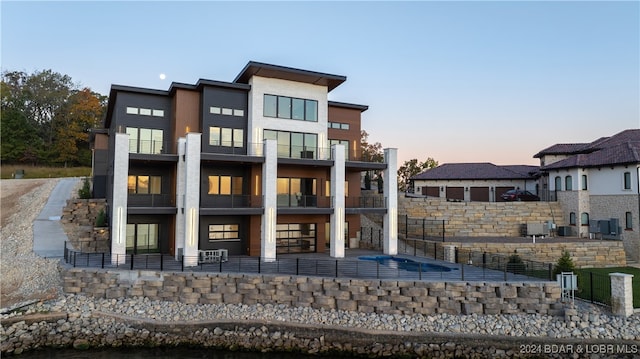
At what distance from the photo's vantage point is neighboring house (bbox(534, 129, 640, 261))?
85.7ft

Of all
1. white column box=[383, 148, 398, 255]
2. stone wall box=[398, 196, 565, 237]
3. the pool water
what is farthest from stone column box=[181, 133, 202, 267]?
stone wall box=[398, 196, 565, 237]

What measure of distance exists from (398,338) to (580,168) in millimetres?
23323

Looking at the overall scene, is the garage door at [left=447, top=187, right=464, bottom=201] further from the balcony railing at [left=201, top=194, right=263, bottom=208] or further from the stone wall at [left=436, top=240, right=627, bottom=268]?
the balcony railing at [left=201, top=194, right=263, bottom=208]

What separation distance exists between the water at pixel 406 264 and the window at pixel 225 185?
28.5ft

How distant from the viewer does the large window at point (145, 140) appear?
2245cm

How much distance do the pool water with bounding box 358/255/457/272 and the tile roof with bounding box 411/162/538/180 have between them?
22106mm

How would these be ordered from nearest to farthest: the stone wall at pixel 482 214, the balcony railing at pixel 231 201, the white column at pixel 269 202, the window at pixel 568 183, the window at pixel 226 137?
the white column at pixel 269 202
the balcony railing at pixel 231 201
the window at pixel 226 137
the stone wall at pixel 482 214
the window at pixel 568 183

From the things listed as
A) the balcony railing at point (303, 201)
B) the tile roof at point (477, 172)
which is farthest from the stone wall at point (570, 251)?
the tile roof at point (477, 172)

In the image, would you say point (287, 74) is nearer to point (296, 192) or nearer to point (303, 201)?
point (296, 192)

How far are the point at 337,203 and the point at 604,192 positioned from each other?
65.9 feet

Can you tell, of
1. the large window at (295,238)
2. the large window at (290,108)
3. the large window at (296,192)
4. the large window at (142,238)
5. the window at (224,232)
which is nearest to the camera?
the large window at (142,238)

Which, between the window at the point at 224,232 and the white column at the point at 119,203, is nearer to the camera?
the white column at the point at 119,203

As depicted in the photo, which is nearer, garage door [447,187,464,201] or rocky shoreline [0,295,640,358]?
rocky shoreline [0,295,640,358]

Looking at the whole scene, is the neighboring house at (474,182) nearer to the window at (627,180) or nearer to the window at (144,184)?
the window at (627,180)
